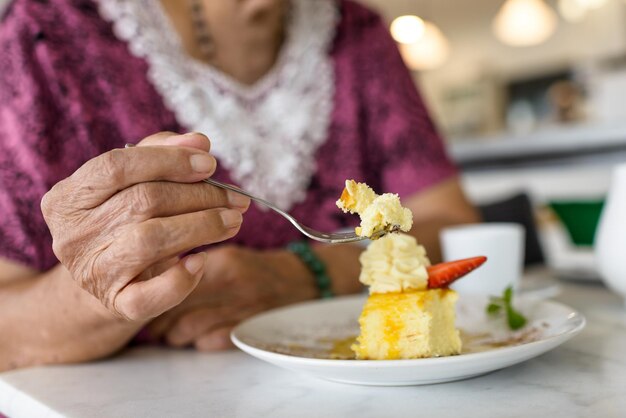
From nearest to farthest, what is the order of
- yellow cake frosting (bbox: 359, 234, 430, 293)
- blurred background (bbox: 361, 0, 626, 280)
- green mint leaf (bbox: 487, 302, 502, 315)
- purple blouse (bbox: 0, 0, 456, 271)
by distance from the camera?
yellow cake frosting (bbox: 359, 234, 430, 293), green mint leaf (bbox: 487, 302, 502, 315), purple blouse (bbox: 0, 0, 456, 271), blurred background (bbox: 361, 0, 626, 280)

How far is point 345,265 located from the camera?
104cm

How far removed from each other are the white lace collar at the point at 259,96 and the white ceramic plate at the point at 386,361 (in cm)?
41

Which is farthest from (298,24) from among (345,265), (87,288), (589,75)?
(589,75)

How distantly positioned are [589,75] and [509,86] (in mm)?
1219

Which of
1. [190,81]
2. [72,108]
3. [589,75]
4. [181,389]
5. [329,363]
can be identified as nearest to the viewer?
[329,363]

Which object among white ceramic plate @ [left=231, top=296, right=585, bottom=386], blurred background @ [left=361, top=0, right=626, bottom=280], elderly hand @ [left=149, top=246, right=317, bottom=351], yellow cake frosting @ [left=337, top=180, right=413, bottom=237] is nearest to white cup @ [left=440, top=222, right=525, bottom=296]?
white ceramic plate @ [left=231, top=296, right=585, bottom=386]

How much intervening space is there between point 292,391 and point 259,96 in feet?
2.51

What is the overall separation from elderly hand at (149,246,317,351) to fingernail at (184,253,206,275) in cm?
23

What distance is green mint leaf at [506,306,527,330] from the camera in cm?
75

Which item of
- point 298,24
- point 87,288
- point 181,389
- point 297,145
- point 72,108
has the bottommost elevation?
point 181,389

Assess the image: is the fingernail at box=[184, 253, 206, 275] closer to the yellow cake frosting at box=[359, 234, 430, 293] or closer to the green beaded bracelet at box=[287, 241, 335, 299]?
the yellow cake frosting at box=[359, 234, 430, 293]

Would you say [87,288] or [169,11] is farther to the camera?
[169,11]

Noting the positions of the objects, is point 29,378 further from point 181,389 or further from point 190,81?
point 190,81

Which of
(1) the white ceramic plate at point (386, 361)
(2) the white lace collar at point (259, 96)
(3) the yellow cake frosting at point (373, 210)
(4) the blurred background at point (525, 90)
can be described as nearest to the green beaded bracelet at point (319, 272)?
(1) the white ceramic plate at point (386, 361)
